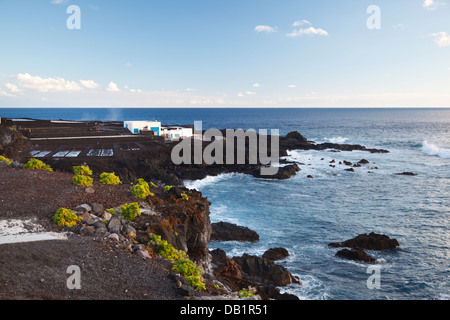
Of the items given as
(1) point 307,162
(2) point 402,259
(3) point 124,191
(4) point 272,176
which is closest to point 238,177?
(4) point 272,176

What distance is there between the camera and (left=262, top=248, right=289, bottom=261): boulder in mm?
20422

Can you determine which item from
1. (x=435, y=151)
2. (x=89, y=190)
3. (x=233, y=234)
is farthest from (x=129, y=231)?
(x=435, y=151)

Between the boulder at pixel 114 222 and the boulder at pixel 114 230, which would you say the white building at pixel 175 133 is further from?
the boulder at pixel 114 230

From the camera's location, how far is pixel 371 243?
21906 mm

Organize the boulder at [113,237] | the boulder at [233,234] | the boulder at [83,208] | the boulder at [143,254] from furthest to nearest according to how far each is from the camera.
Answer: the boulder at [233,234] → the boulder at [83,208] → the boulder at [113,237] → the boulder at [143,254]

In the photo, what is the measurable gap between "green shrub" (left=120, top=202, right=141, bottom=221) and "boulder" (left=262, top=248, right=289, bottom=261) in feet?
36.0

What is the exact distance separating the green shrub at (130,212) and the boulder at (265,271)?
27.7 feet

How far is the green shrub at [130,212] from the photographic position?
40.7ft

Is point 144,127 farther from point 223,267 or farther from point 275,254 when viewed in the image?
point 223,267

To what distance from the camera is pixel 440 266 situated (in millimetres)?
19375

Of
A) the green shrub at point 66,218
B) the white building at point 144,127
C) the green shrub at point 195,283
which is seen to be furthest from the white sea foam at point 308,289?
the white building at point 144,127

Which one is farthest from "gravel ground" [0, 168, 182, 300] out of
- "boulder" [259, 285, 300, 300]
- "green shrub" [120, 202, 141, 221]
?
"boulder" [259, 285, 300, 300]

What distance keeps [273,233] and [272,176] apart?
64.8 feet
